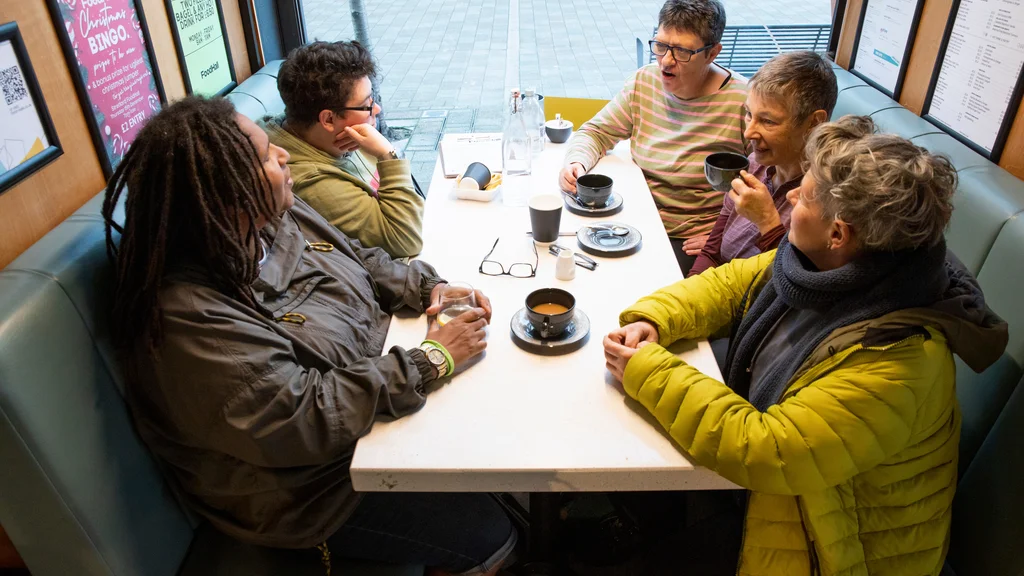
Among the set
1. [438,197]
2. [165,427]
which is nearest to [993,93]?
[438,197]

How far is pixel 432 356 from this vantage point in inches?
49.8

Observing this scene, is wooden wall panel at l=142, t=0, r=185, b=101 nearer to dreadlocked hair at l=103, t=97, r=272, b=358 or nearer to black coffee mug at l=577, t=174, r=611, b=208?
dreadlocked hair at l=103, t=97, r=272, b=358

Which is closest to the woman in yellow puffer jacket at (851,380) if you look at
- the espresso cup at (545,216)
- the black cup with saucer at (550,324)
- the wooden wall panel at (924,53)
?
the black cup with saucer at (550,324)

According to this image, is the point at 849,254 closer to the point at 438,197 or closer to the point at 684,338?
the point at 684,338

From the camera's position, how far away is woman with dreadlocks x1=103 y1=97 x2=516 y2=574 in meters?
1.08

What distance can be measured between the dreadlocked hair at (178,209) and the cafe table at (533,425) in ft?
1.33

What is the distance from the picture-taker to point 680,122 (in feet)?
7.25

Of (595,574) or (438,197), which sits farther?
(438,197)

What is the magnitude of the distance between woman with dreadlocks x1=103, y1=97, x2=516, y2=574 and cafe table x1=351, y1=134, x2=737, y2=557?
61mm

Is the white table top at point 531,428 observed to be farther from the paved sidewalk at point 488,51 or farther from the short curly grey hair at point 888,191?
the paved sidewalk at point 488,51

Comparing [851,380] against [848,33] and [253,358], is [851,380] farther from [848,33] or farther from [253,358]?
[848,33]

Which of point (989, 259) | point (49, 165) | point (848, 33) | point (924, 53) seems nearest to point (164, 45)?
point (49, 165)

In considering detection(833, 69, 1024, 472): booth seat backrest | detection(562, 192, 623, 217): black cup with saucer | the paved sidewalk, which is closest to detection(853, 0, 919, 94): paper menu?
detection(833, 69, 1024, 472): booth seat backrest

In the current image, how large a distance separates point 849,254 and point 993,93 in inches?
40.5
